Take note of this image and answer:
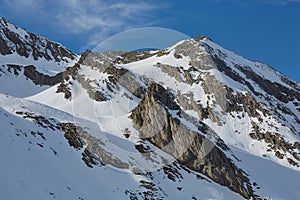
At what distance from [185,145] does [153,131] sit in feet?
14.2

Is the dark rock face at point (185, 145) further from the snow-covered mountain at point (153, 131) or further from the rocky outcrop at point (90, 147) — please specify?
the rocky outcrop at point (90, 147)

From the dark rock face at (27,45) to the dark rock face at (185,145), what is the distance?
66999 mm

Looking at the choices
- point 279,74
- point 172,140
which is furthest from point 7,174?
point 279,74

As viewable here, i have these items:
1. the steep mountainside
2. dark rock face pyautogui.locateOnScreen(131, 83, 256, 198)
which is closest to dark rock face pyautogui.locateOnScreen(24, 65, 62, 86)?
the steep mountainside

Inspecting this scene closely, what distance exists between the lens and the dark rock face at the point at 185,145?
130 feet

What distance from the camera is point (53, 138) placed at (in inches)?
1227

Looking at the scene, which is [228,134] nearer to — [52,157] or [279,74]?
[52,157]

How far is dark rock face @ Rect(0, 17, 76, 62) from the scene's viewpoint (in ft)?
337

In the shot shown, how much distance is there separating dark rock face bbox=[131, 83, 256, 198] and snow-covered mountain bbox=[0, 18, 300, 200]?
130 millimetres

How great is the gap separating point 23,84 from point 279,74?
70.4 m

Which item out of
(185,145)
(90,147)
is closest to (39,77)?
(185,145)

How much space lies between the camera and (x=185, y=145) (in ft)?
136

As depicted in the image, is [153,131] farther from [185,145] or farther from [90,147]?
[90,147]

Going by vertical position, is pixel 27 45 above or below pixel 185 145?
above
